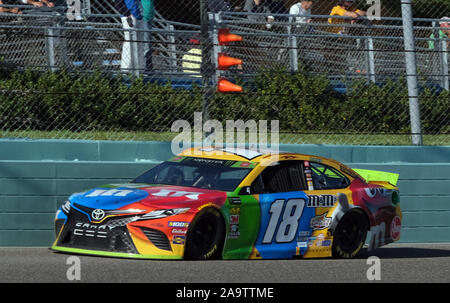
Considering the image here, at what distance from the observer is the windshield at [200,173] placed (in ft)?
29.0

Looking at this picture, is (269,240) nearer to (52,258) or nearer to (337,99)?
(52,258)

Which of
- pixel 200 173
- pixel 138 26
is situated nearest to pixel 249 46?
pixel 138 26

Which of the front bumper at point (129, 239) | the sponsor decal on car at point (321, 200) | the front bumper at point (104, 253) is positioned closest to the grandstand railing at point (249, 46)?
the sponsor decal on car at point (321, 200)

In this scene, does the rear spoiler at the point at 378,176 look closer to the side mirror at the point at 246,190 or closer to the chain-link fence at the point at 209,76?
the chain-link fence at the point at 209,76

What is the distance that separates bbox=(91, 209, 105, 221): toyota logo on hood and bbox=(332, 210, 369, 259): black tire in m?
2.61

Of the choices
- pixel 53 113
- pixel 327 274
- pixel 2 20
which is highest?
pixel 2 20

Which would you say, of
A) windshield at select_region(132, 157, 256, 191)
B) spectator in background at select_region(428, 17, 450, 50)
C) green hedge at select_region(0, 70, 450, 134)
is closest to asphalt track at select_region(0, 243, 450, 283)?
windshield at select_region(132, 157, 256, 191)

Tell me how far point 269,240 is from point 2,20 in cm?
558

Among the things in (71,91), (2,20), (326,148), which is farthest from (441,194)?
(2,20)

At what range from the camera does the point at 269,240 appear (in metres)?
8.77

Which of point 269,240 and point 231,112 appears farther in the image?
point 231,112

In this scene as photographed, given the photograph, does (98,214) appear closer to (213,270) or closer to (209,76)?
(213,270)

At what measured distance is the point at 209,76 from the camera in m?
11.1

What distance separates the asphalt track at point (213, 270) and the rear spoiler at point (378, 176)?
134 centimetres
